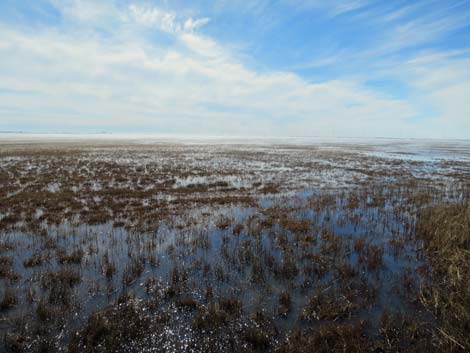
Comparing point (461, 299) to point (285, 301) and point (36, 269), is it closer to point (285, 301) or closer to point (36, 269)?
point (285, 301)

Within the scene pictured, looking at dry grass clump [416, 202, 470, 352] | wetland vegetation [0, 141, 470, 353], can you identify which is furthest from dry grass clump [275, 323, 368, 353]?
dry grass clump [416, 202, 470, 352]

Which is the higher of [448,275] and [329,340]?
[448,275]

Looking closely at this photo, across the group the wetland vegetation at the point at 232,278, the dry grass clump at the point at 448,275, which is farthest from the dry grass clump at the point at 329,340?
the dry grass clump at the point at 448,275

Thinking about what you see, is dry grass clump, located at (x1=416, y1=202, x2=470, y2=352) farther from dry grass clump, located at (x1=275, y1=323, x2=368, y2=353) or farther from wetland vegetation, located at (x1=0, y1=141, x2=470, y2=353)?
dry grass clump, located at (x1=275, y1=323, x2=368, y2=353)

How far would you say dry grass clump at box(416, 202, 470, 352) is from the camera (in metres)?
4.64

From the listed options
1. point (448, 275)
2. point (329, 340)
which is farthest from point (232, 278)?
point (448, 275)

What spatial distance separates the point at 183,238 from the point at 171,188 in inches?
410

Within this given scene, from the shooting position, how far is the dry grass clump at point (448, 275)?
15.2 ft

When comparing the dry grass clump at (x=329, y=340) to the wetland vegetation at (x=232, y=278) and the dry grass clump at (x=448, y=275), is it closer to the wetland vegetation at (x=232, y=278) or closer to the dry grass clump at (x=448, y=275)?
the wetland vegetation at (x=232, y=278)

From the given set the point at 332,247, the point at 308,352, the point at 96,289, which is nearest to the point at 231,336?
the point at 308,352

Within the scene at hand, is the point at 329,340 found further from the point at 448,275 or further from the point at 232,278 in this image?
the point at 448,275

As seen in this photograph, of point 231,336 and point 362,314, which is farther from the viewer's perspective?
point 362,314

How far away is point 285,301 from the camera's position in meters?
5.67

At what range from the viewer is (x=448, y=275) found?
22.2 ft
